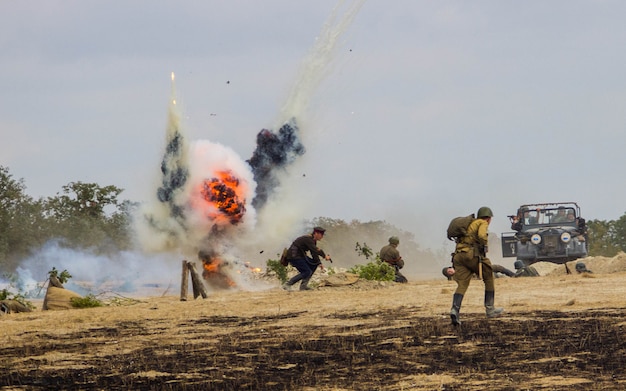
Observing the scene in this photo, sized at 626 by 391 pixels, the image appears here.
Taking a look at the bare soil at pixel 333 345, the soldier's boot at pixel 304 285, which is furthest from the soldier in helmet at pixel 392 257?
the bare soil at pixel 333 345

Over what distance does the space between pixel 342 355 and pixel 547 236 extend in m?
21.8

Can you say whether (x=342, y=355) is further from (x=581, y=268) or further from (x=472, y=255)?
(x=581, y=268)

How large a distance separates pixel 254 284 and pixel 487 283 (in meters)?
18.9

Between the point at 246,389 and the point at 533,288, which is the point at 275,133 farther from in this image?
the point at 246,389

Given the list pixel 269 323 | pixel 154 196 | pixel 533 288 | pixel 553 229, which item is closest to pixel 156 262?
pixel 154 196

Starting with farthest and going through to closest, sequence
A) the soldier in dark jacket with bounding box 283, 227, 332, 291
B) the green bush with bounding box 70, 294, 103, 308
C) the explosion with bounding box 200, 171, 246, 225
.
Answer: the explosion with bounding box 200, 171, 246, 225 → the soldier in dark jacket with bounding box 283, 227, 332, 291 → the green bush with bounding box 70, 294, 103, 308

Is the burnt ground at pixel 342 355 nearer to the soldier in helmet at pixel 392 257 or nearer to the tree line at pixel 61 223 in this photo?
the soldier in helmet at pixel 392 257

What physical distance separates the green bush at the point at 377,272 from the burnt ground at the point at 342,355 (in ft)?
32.3

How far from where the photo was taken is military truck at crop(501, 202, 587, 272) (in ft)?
110

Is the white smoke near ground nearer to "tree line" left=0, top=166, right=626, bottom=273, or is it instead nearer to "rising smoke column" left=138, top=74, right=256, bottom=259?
"rising smoke column" left=138, top=74, right=256, bottom=259

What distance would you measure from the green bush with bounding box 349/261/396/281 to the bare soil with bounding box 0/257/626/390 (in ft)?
17.4

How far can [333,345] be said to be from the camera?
46.5ft

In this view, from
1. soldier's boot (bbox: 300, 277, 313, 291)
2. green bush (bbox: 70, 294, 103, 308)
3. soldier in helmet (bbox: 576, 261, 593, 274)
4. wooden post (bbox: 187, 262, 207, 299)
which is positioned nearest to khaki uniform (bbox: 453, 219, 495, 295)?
soldier's boot (bbox: 300, 277, 313, 291)

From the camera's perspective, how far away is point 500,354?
494 inches
